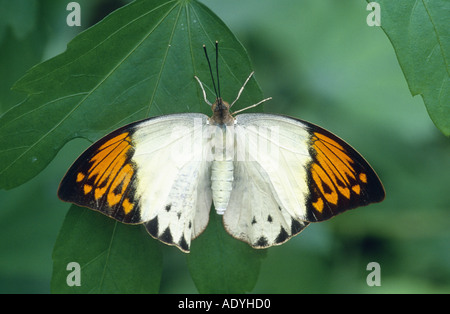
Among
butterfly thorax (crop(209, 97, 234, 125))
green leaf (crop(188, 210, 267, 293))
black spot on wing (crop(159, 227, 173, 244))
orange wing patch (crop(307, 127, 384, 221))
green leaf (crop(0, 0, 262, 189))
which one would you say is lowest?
green leaf (crop(188, 210, 267, 293))

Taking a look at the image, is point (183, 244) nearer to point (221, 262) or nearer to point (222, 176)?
point (221, 262)

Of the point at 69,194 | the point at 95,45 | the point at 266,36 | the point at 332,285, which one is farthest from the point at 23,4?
the point at 332,285

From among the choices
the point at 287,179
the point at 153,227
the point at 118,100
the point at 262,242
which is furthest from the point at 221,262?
the point at 118,100

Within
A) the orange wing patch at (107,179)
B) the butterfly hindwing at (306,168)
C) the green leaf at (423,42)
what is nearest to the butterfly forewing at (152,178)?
the orange wing patch at (107,179)

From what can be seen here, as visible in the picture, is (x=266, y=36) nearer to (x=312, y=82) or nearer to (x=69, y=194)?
(x=312, y=82)

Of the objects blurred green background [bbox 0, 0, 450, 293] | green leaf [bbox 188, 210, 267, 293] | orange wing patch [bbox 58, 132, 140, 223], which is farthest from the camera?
blurred green background [bbox 0, 0, 450, 293]

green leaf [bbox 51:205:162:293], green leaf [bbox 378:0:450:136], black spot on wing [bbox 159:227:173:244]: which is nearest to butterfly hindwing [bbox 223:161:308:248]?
black spot on wing [bbox 159:227:173:244]

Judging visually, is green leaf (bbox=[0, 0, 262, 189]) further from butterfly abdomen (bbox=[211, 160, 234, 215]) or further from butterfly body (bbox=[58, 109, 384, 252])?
butterfly abdomen (bbox=[211, 160, 234, 215])
